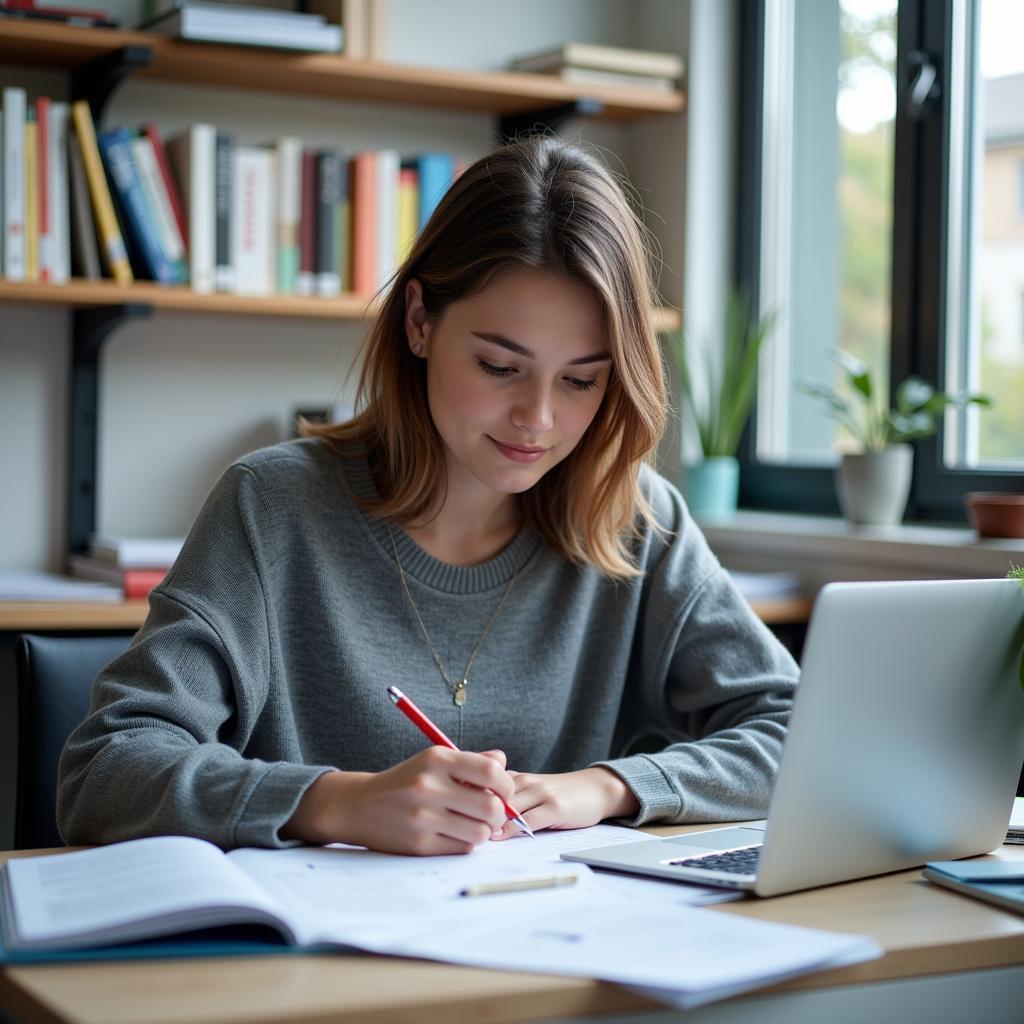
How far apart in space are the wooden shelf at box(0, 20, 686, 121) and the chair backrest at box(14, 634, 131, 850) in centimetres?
123

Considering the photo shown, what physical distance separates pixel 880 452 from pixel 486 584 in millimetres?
1084

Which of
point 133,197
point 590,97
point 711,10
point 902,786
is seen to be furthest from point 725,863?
point 711,10

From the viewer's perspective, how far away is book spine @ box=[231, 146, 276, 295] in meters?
2.49

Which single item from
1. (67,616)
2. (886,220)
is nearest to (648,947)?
(67,616)

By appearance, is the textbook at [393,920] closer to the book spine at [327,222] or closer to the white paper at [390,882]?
the white paper at [390,882]

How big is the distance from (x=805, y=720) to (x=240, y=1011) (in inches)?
17.3

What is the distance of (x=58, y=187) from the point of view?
7.72ft

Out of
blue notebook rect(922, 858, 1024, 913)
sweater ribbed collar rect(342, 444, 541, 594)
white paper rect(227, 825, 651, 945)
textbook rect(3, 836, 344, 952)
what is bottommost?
blue notebook rect(922, 858, 1024, 913)

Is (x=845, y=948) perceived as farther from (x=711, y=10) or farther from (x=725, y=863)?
(x=711, y=10)

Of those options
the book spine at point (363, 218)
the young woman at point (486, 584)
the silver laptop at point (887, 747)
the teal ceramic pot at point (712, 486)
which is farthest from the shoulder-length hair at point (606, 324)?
the teal ceramic pot at point (712, 486)

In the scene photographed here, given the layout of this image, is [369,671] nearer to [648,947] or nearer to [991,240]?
[648,947]

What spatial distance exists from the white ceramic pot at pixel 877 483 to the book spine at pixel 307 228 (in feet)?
3.26

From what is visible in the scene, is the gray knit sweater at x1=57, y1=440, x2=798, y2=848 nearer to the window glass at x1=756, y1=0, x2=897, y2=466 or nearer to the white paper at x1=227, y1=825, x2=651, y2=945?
the white paper at x1=227, y1=825, x2=651, y2=945

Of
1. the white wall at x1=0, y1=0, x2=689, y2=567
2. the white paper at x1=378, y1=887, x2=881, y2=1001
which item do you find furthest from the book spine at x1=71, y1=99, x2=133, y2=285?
the white paper at x1=378, y1=887, x2=881, y2=1001
